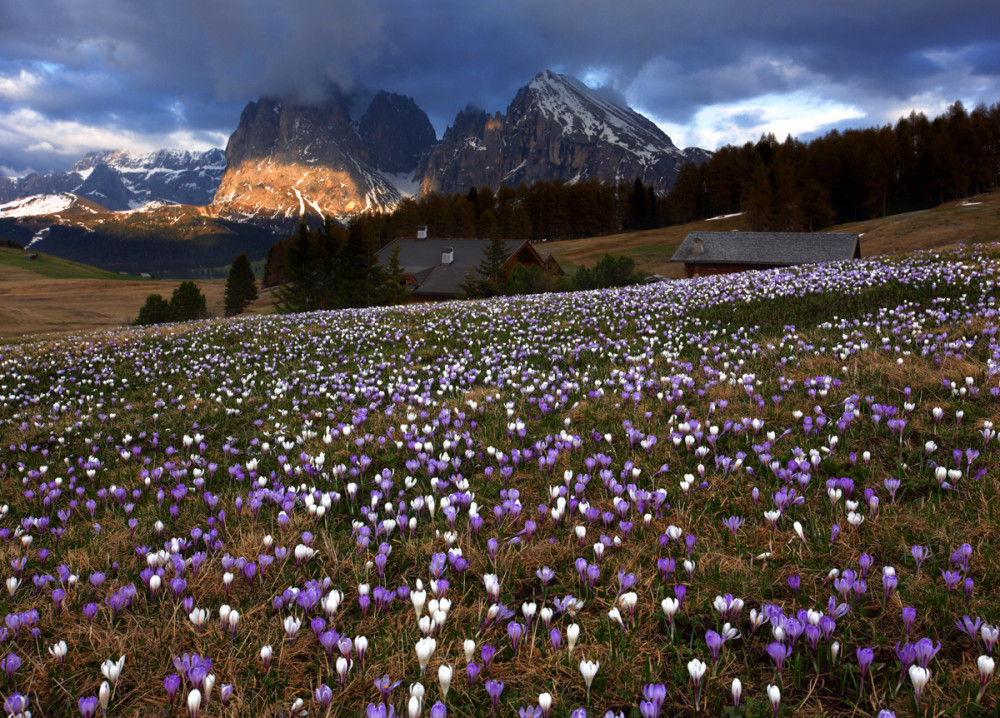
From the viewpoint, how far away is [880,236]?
7681 centimetres

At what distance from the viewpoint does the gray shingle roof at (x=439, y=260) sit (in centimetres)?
7381

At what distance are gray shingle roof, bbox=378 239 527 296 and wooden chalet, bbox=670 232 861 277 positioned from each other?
75.3ft

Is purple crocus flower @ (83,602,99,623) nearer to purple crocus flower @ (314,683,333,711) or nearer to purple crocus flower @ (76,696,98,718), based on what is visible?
purple crocus flower @ (76,696,98,718)

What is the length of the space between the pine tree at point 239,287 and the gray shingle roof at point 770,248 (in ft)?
248

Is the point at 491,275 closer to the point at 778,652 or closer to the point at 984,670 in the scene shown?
the point at 778,652

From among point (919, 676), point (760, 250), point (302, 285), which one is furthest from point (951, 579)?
point (760, 250)

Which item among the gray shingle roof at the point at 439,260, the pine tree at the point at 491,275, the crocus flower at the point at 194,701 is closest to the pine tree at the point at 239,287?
the gray shingle roof at the point at 439,260

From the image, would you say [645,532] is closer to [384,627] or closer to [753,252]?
[384,627]

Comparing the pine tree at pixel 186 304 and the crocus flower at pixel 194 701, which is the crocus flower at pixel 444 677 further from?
the pine tree at pixel 186 304

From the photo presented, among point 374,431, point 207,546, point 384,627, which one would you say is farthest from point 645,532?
point 374,431

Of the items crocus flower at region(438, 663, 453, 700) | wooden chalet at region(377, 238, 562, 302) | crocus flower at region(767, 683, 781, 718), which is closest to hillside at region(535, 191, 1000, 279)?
wooden chalet at region(377, 238, 562, 302)

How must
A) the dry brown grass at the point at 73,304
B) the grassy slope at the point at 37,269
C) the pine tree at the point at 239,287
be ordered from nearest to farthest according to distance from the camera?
the dry brown grass at the point at 73,304 < the pine tree at the point at 239,287 < the grassy slope at the point at 37,269

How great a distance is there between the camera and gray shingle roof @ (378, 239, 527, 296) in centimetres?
7381

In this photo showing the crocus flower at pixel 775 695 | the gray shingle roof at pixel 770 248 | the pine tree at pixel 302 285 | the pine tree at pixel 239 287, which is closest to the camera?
the crocus flower at pixel 775 695
